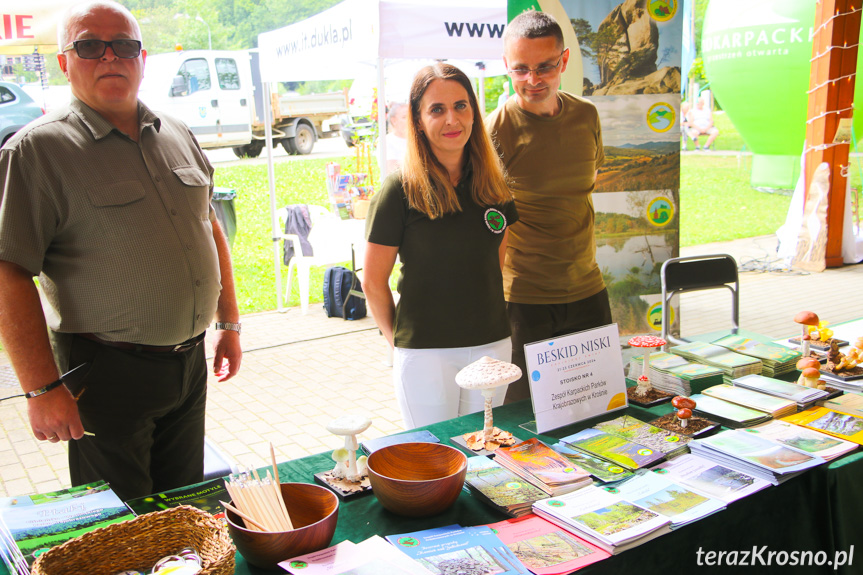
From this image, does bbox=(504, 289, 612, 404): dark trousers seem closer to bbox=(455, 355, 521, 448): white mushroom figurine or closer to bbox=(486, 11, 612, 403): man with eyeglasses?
bbox=(486, 11, 612, 403): man with eyeglasses

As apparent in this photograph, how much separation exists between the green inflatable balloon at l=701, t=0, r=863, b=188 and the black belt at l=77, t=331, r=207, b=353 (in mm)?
8791

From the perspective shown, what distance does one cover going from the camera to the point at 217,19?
20547mm

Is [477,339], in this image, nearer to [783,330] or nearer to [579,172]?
[579,172]

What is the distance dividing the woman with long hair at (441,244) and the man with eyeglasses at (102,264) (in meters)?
0.57

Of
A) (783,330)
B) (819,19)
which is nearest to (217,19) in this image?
(819,19)

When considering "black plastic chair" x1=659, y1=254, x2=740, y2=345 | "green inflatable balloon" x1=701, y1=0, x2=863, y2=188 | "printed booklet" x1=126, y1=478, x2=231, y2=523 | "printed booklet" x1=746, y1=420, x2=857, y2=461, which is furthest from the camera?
"green inflatable balloon" x1=701, y1=0, x2=863, y2=188

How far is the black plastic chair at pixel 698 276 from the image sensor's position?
3.09 metres

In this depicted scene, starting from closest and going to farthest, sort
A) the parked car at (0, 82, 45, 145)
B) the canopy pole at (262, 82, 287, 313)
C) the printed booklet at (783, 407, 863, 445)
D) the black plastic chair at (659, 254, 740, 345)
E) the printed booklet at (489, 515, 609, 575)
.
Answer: the printed booklet at (489, 515, 609, 575) → the printed booklet at (783, 407, 863, 445) → the black plastic chair at (659, 254, 740, 345) → the canopy pole at (262, 82, 287, 313) → the parked car at (0, 82, 45, 145)

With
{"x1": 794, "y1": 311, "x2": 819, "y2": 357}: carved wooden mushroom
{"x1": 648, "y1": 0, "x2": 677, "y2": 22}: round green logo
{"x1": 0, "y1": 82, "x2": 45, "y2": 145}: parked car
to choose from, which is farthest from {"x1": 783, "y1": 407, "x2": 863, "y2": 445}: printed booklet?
{"x1": 0, "y1": 82, "x2": 45, "y2": 145}: parked car

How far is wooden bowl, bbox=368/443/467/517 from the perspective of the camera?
54.4 inches

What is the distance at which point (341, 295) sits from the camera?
6184mm

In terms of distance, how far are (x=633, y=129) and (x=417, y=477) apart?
248cm

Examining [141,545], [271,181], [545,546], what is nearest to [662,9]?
[545,546]

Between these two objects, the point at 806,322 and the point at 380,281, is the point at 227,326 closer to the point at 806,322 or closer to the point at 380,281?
the point at 380,281
